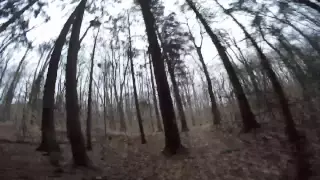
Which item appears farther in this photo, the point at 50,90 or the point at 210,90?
the point at 210,90

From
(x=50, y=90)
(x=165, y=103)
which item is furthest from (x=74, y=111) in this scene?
(x=165, y=103)

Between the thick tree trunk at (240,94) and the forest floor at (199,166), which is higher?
the thick tree trunk at (240,94)

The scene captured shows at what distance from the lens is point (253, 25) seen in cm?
1420

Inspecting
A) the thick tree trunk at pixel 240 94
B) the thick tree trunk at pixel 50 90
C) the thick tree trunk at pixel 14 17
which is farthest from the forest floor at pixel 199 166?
the thick tree trunk at pixel 14 17

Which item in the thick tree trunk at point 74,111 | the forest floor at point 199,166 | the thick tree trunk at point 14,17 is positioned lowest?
the forest floor at point 199,166

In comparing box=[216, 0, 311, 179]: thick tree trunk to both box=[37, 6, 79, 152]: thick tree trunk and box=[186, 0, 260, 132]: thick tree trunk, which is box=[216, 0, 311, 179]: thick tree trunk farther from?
box=[37, 6, 79, 152]: thick tree trunk

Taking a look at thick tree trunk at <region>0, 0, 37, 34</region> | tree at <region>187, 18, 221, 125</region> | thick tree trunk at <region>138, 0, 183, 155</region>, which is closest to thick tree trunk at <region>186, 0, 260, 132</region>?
thick tree trunk at <region>138, 0, 183, 155</region>

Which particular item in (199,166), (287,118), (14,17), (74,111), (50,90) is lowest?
(199,166)

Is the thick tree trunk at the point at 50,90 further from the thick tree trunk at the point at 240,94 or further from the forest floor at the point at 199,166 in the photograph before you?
the thick tree trunk at the point at 240,94

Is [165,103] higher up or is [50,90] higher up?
[50,90]

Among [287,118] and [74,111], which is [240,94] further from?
[74,111]

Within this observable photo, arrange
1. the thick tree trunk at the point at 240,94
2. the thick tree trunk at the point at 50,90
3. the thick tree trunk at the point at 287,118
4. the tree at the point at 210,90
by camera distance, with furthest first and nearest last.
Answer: the tree at the point at 210,90
the thick tree trunk at the point at 240,94
the thick tree trunk at the point at 50,90
the thick tree trunk at the point at 287,118

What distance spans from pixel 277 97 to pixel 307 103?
584cm

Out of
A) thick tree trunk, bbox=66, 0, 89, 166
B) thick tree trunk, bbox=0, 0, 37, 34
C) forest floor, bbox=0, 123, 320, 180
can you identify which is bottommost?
forest floor, bbox=0, 123, 320, 180
